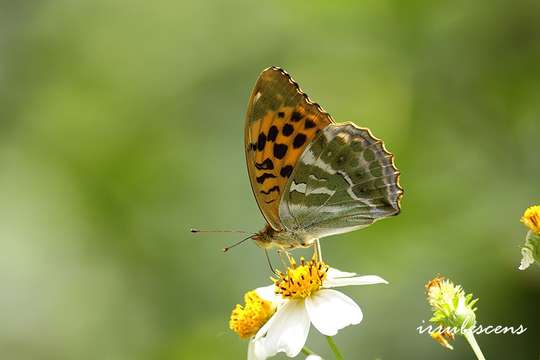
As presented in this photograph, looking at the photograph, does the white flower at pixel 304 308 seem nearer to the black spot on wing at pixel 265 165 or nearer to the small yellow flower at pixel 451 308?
the small yellow flower at pixel 451 308

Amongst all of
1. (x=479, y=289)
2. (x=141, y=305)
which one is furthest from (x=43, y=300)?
(x=479, y=289)

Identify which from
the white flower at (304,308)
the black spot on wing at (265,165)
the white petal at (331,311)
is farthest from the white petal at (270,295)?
the black spot on wing at (265,165)

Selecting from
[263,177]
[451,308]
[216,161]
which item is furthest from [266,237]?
[216,161]

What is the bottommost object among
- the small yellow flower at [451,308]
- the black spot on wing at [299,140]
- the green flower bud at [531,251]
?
the small yellow flower at [451,308]

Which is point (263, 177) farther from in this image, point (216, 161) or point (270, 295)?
point (216, 161)

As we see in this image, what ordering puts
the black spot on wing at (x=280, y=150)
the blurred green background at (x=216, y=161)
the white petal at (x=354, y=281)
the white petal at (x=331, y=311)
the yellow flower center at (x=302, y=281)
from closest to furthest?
the white petal at (x=331, y=311) < the white petal at (x=354, y=281) < the yellow flower center at (x=302, y=281) < the black spot on wing at (x=280, y=150) < the blurred green background at (x=216, y=161)

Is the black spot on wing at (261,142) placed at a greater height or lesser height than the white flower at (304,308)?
greater

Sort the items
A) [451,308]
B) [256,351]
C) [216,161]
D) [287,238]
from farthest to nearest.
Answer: [216,161] → [287,238] → [256,351] → [451,308]

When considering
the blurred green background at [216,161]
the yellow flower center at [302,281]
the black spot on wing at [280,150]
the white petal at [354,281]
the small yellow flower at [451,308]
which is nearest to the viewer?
the small yellow flower at [451,308]
